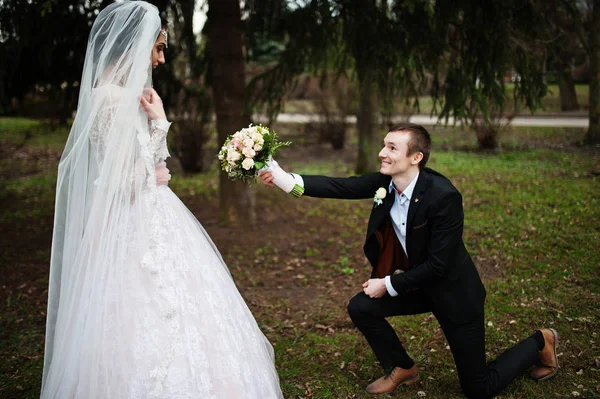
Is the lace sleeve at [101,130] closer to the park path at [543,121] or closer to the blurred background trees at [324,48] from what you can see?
the blurred background trees at [324,48]

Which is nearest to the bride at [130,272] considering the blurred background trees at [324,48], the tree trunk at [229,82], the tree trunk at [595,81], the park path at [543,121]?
the blurred background trees at [324,48]

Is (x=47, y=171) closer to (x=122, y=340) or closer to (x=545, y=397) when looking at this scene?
(x=122, y=340)

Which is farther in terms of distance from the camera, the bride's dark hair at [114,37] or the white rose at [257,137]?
the white rose at [257,137]

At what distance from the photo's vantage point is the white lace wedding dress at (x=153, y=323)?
9.82 feet

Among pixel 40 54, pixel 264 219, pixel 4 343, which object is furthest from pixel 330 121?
pixel 4 343

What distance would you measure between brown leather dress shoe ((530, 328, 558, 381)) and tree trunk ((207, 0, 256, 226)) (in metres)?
4.52

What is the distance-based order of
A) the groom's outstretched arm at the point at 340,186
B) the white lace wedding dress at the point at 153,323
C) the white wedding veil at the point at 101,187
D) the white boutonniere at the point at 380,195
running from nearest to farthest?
1. the white lace wedding dress at the point at 153,323
2. the white wedding veil at the point at 101,187
3. the white boutonniere at the point at 380,195
4. the groom's outstretched arm at the point at 340,186

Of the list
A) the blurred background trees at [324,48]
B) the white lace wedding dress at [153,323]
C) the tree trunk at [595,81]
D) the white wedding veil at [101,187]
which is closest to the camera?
the white lace wedding dress at [153,323]

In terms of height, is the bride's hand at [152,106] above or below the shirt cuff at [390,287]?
above

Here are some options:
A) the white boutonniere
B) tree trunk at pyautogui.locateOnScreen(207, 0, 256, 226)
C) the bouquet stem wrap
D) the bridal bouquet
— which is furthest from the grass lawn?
the bridal bouquet

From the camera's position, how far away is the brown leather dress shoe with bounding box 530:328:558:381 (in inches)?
147

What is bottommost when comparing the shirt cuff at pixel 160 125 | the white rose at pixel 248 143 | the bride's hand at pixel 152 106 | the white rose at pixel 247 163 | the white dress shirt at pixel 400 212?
the white dress shirt at pixel 400 212

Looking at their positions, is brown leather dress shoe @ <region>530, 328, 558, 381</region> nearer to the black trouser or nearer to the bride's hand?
the black trouser

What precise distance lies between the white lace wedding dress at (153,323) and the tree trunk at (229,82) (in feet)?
12.5
